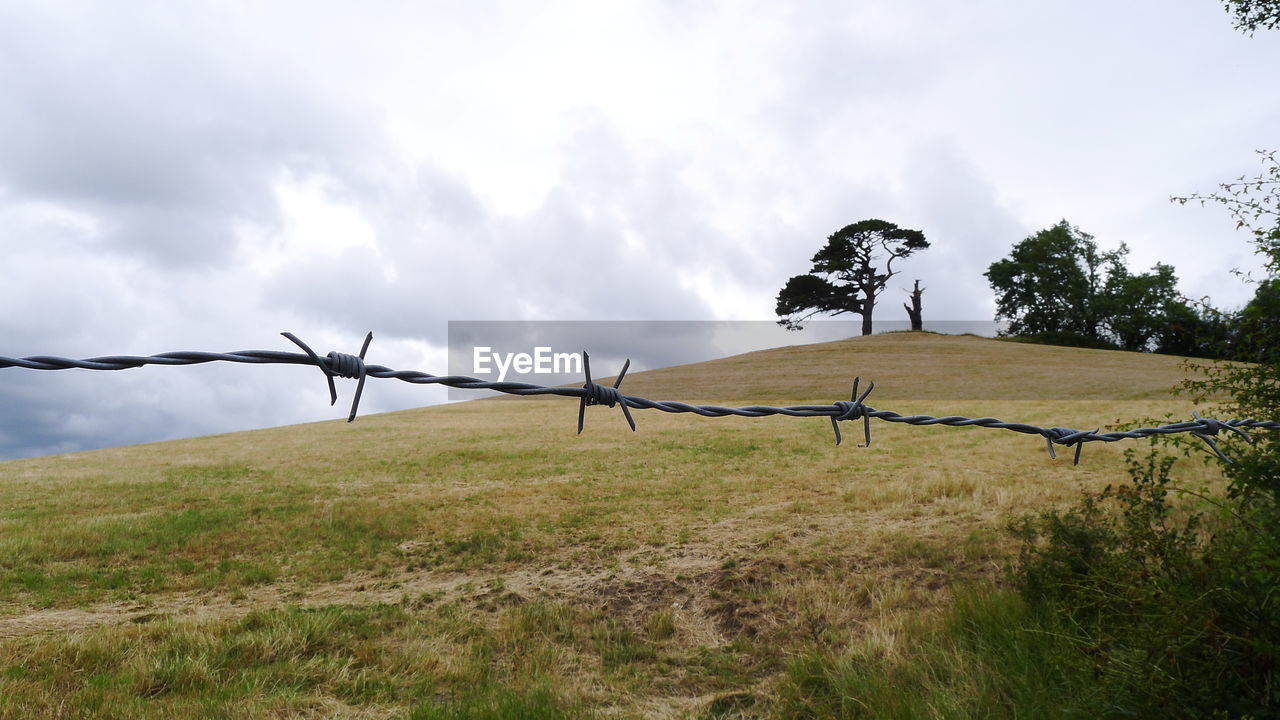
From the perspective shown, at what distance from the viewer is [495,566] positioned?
641 centimetres

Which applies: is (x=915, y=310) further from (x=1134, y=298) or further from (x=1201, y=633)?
(x=1201, y=633)

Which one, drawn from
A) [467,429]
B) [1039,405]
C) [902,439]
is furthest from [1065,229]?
[467,429]

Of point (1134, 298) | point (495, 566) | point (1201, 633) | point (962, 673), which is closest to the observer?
point (1201, 633)

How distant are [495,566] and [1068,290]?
48.5 meters

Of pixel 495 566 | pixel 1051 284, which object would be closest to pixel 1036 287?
pixel 1051 284

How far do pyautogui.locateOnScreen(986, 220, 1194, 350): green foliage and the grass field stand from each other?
112ft

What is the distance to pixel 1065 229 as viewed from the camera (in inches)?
1857

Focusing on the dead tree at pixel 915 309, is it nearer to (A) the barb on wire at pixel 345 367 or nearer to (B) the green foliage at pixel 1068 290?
(B) the green foliage at pixel 1068 290

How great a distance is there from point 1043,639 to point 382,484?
9115 millimetres

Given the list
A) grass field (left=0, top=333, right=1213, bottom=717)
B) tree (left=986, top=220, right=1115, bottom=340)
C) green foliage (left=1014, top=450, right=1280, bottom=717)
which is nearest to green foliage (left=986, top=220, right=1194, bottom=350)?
tree (left=986, top=220, right=1115, bottom=340)

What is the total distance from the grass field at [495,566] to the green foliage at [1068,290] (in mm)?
34127

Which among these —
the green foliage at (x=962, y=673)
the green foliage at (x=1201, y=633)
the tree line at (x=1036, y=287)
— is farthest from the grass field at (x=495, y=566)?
the tree line at (x=1036, y=287)

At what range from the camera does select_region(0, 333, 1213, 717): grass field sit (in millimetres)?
3688

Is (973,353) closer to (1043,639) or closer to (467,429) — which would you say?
(467,429)
